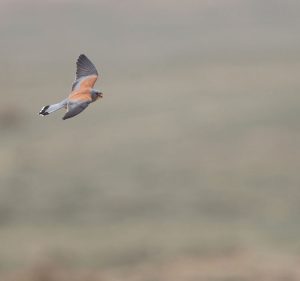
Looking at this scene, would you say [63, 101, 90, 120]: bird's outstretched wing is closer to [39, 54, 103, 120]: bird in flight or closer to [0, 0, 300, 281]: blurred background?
[39, 54, 103, 120]: bird in flight

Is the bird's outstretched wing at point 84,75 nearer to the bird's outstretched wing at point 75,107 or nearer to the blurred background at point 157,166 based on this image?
the bird's outstretched wing at point 75,107

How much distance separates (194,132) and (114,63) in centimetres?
2700

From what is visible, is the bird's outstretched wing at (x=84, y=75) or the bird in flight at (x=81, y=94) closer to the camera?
the bird in flight at (x=81, y=94)

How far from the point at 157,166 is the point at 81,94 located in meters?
28.8

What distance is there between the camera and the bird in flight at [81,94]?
33.3ft

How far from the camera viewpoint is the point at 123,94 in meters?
56.3

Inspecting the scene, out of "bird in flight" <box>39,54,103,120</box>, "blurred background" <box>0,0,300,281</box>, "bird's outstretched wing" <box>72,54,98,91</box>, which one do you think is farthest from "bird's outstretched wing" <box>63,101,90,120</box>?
"blurred background" <box>0,0,300,281</box>

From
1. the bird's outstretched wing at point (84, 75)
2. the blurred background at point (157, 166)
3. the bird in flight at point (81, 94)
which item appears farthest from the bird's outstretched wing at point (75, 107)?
the blurred background at point (157, 166)

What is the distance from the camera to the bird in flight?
33.3ft

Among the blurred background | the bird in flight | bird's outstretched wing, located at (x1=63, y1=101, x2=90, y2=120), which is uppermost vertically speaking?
the blurred background

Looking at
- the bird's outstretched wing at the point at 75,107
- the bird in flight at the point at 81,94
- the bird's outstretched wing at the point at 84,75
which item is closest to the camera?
the bird's outstretched wing at the point at 75,107

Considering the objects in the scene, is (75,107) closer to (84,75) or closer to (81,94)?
(81,94)

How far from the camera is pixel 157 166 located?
39.6 m

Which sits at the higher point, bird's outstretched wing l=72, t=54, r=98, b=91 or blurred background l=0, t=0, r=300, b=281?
blurred background l=0, t=0, r=300, b=281
